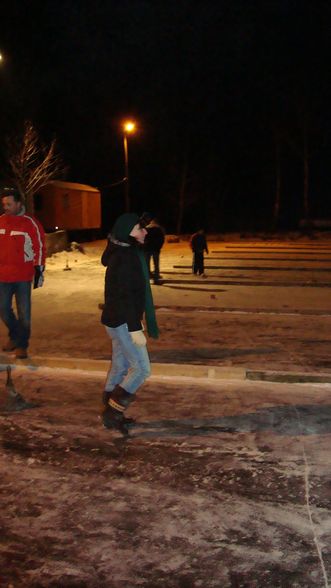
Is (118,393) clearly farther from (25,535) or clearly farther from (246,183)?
(246,183)

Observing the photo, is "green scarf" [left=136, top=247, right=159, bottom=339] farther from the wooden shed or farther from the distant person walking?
the wooden shed

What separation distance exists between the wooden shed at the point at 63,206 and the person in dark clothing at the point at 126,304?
30.1 metres

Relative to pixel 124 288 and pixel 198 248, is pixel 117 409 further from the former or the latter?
pixel 198 248

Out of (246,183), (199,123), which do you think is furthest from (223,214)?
(199,123)

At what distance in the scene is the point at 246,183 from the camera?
185 ft

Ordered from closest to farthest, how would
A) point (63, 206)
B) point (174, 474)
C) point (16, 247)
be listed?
1. point (174, 474)
2. point (16, 247)
3. point (63, 206)

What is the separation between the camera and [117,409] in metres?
5.33

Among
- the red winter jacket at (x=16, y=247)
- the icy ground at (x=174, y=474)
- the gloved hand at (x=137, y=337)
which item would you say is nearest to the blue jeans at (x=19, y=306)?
the red winter jacket at (x=16, y=247)

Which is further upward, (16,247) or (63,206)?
→ (16,247)

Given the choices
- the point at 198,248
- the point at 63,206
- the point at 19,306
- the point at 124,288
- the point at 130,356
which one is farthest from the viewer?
the point at 63,206

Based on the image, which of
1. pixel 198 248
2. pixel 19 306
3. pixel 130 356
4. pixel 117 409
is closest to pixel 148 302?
pixel 130 356

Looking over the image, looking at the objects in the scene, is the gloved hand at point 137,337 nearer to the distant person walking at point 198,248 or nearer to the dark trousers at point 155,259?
the dark trousers at point 155,259

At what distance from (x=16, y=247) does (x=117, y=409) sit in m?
2.93

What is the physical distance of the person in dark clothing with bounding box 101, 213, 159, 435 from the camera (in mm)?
5141
